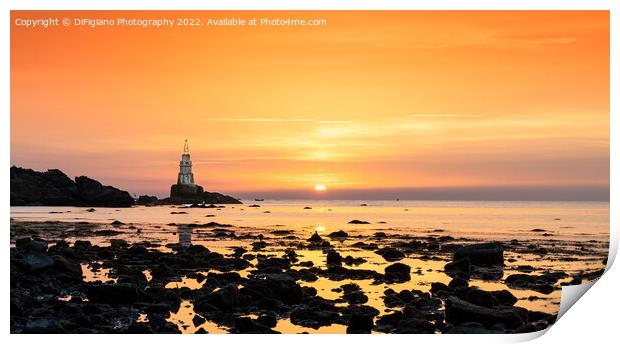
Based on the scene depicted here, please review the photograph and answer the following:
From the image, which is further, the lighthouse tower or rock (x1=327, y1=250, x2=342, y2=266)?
rock (x1=327, y1=250, x2=342, y2=266)

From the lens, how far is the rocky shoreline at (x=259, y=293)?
1001cm

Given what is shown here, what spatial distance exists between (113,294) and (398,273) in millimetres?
6544

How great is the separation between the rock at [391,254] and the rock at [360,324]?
8.98 meters

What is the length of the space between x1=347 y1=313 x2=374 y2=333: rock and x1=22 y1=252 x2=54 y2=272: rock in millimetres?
6456

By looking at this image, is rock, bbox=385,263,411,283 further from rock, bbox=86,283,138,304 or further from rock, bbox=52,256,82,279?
rock, bbox=52,256,82,279

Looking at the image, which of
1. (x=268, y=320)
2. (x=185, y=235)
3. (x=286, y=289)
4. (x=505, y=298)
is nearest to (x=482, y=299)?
(x=505, y=298)

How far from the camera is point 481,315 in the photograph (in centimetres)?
1001

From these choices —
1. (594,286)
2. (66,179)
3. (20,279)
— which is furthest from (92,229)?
(594,286)

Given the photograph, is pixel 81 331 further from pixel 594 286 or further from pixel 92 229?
pixel 92 229

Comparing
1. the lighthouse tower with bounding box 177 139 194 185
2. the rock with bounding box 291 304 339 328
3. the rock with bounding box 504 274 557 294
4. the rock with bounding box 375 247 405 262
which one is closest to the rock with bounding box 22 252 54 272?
the lighthouse tower with bounding box 177 139 194 185

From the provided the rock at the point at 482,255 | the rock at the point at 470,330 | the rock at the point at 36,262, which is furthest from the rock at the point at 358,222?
the rock at the point at 470,330

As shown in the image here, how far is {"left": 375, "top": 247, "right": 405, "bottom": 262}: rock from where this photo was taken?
19.4 metres

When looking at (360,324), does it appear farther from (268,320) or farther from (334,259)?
(334,259)

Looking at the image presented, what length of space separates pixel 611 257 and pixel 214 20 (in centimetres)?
683
